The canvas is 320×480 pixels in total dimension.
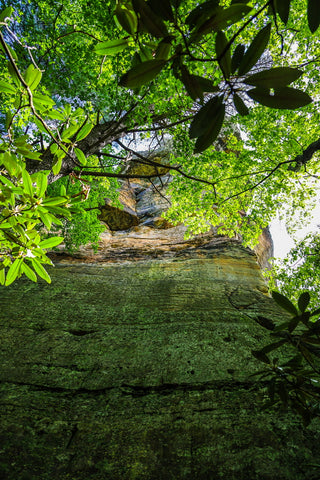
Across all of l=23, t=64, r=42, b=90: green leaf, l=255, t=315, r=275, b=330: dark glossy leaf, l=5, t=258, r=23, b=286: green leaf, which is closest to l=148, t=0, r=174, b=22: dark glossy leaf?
l=23, t=64, r=42, b=90: green leaf

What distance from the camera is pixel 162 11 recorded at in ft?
2.33

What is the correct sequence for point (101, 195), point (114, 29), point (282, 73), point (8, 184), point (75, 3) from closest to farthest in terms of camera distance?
point (282, 73) < point (8, 184) < point (114, 29) < point (75, 3) < point (101, 195)

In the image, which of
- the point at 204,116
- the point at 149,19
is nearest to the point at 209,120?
the point at 204,116

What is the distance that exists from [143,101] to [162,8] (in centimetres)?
363

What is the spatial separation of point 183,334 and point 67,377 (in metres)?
1.48

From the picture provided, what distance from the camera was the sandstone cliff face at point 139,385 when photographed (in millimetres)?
1608

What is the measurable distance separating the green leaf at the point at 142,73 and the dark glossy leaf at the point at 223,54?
0.17 m

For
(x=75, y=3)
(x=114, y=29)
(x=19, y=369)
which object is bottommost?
→ (x=19, y=369)

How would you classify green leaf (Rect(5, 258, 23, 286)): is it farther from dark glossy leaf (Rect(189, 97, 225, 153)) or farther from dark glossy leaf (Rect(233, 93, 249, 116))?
dark glossy leaf (Rect(233, 93, 249, 116))

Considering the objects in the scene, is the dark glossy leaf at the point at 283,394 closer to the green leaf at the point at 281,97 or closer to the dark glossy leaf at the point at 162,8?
the green leaf at the point at 281,97

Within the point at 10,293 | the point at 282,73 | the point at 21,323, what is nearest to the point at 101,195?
the point at 10,293

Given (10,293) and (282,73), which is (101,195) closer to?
(10,293)

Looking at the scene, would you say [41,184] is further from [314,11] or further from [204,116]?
[314,11]

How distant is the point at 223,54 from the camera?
2.35 ft
